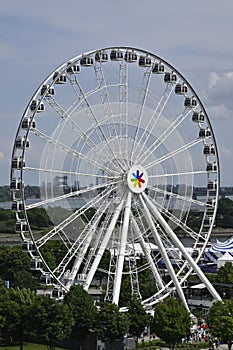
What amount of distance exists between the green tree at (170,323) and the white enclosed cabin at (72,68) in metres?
12.7

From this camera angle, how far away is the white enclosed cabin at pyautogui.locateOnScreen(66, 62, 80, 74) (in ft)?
147

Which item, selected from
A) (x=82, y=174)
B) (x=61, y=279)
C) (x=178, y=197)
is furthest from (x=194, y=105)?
(x=61, y=279)

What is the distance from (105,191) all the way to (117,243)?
297 cm

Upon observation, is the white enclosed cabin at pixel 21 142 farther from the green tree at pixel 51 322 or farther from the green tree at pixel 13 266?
the green tree at pixel 13 266

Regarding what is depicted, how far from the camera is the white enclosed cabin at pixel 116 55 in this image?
46.3 m

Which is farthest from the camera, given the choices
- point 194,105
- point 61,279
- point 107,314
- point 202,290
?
point 202,290

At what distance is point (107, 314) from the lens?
138 ft

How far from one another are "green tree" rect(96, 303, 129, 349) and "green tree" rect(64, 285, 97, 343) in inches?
17.2

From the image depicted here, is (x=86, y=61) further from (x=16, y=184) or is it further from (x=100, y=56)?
(x=16, y=184)

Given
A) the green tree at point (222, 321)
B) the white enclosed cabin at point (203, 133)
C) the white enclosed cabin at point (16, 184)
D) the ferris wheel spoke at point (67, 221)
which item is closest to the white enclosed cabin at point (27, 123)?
the white enclosed cabin at point (16, 184)

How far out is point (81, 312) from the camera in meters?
42.3

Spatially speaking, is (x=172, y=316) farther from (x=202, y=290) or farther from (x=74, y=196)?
(x=202, y=290)

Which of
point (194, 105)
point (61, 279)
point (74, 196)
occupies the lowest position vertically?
point (61, 279)

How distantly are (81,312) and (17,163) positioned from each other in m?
7.90
